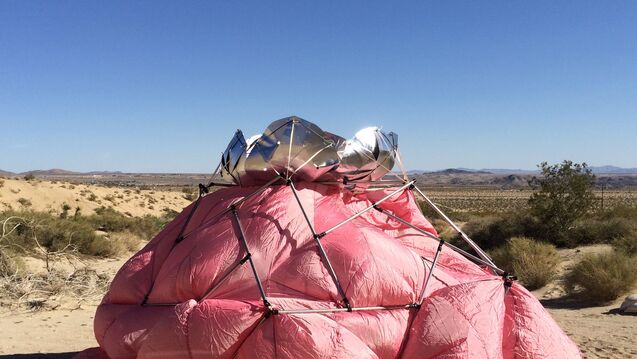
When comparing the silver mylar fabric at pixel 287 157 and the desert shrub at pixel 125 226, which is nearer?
the silver mylar fabric at pixel 287 157

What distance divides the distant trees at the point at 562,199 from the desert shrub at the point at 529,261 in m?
4.18

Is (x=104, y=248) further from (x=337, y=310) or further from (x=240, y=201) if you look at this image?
(x=337, y=310)

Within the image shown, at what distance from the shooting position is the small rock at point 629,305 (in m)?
11.6

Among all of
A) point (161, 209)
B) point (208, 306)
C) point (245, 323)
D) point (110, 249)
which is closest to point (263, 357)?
point (245, 323)

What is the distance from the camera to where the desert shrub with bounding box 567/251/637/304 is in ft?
41.8

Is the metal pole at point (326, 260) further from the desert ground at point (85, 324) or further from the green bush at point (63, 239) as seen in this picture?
the green bush at point (63, 239)

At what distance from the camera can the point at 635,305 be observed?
11.6 m

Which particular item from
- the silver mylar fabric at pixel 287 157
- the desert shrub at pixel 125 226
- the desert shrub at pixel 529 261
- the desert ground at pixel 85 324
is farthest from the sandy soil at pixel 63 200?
the silver mylar fabric at pixel 287 157

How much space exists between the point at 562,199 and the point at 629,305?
31.9ft

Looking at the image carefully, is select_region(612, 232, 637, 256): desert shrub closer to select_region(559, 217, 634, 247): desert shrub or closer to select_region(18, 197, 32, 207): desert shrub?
select_region(559, 217, 634, 247): desert shrub

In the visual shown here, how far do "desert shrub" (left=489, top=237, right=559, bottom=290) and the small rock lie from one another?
2.99m

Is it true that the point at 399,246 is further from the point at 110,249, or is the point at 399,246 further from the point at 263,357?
the point at 110,249

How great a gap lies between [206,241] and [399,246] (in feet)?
6.62

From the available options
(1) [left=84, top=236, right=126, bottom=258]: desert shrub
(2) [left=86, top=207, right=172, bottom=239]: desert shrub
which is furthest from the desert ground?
(2) [left=86, top=207, right=172, bottom=239]: desert shrub
